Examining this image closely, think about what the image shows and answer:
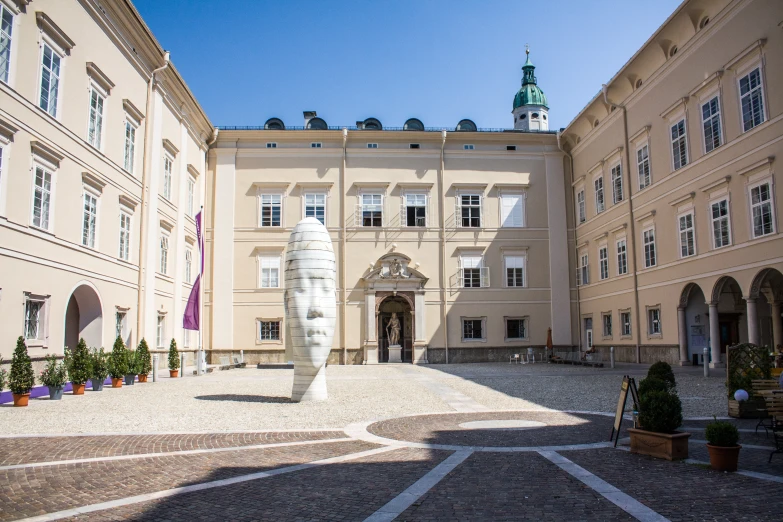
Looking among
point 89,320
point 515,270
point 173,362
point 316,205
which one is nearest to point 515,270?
point 515,270

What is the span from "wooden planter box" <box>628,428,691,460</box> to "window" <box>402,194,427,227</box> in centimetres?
2844

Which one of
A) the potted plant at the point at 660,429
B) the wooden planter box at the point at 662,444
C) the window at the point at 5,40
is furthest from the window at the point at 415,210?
the wooden planter box at the point at 662,444

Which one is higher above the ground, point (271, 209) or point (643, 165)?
point (643, 165)

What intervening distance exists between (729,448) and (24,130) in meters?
18.4

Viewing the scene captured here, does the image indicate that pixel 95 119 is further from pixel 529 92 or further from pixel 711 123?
pixel 529 92

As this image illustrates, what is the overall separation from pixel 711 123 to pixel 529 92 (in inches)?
2244

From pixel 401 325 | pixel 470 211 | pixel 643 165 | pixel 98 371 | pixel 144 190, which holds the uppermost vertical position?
pixel 643 165

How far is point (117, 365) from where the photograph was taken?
20.4m

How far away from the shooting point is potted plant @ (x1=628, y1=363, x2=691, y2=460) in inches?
330

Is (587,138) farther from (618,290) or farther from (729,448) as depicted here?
(729,448)

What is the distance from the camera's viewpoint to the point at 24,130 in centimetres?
1777

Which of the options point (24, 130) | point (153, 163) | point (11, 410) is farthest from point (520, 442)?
point (153, 163)

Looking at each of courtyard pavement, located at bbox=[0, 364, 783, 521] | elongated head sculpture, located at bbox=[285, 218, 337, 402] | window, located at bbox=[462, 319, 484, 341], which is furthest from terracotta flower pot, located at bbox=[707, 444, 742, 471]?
window, located at bbox=[462, 319, 484, 341]

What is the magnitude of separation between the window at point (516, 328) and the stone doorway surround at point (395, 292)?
489 centimetres
